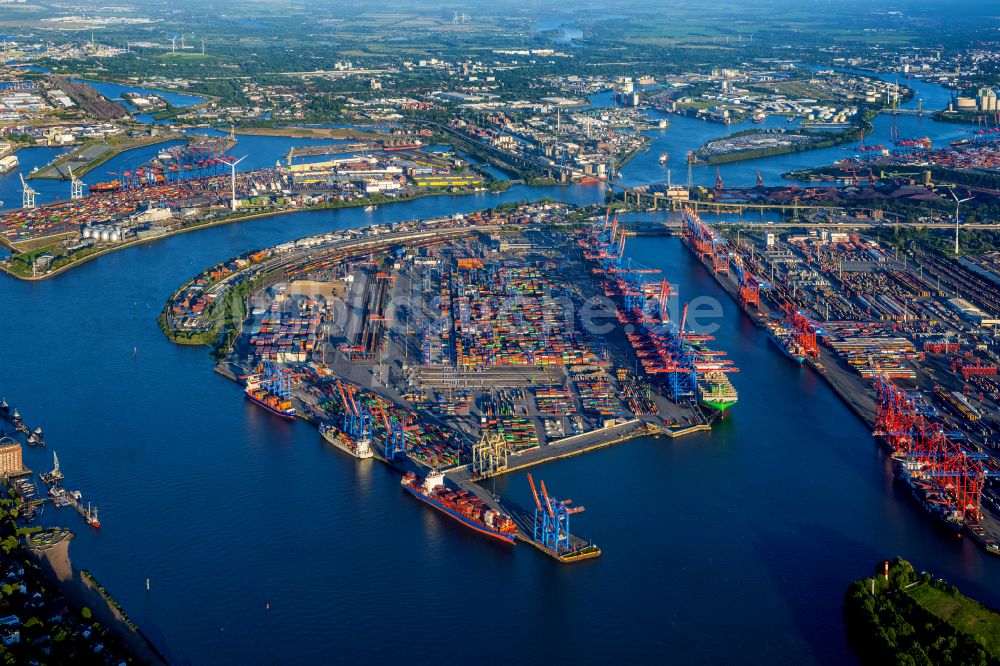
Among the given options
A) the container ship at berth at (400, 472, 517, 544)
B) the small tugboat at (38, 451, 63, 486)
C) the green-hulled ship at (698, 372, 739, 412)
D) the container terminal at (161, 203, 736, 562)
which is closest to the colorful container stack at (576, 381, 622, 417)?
the container terminal at (161, 203, 736, 562)

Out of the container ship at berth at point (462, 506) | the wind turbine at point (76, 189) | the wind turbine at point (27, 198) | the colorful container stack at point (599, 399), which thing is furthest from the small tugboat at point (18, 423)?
the wind turbine at point (76, 189)

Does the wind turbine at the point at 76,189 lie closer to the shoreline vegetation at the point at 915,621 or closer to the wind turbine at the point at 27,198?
the wind turbine at the point at 27,198

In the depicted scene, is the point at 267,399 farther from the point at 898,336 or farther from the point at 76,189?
the point at 76,189

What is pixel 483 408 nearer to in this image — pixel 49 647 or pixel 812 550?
pixel 812 550

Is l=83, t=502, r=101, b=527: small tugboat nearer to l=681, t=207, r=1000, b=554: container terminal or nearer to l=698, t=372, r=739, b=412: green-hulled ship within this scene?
l=698, t=372, r=739, b=412: green-hulled ship

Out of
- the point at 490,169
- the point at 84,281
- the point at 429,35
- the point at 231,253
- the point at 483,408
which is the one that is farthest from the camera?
the point at 429,35

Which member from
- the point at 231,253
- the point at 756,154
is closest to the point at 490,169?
the point at 756,154
